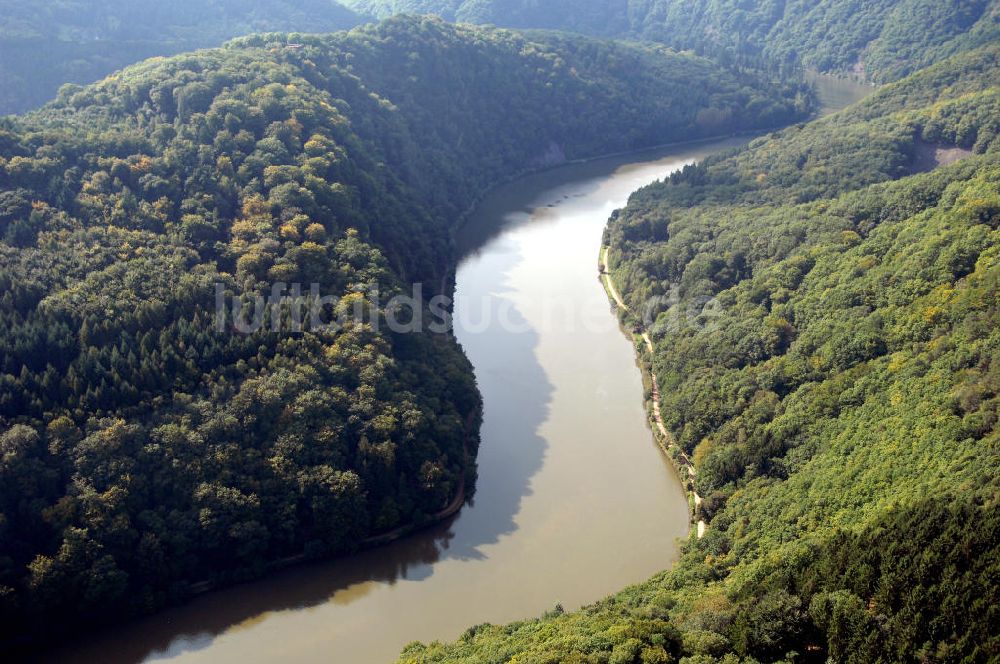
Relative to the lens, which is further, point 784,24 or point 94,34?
point 784,24

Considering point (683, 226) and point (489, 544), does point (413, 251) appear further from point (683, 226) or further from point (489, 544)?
point (489, 544)

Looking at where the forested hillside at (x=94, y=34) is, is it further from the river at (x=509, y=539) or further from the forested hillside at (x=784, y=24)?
the river at (x=509, y=539)

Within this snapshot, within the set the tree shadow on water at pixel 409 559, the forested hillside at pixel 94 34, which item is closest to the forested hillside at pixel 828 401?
the tree shadow on water at pixel 409 559

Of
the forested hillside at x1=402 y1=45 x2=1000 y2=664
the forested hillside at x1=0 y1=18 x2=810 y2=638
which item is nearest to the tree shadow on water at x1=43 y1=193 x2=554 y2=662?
the forested hillside at x1=0 y1=18 x2=810 y2=638

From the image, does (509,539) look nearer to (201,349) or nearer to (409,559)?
(409,559)

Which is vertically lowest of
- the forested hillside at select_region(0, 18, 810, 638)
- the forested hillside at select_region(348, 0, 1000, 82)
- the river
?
the river

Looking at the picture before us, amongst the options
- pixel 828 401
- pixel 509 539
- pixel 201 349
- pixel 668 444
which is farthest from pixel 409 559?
pixel 828 401

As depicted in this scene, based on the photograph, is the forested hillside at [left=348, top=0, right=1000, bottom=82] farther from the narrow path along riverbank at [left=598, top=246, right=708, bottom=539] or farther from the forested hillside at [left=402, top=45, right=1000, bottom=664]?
the narrow path along riverbank at [left=598, top=246, right=708, bottom=539]
